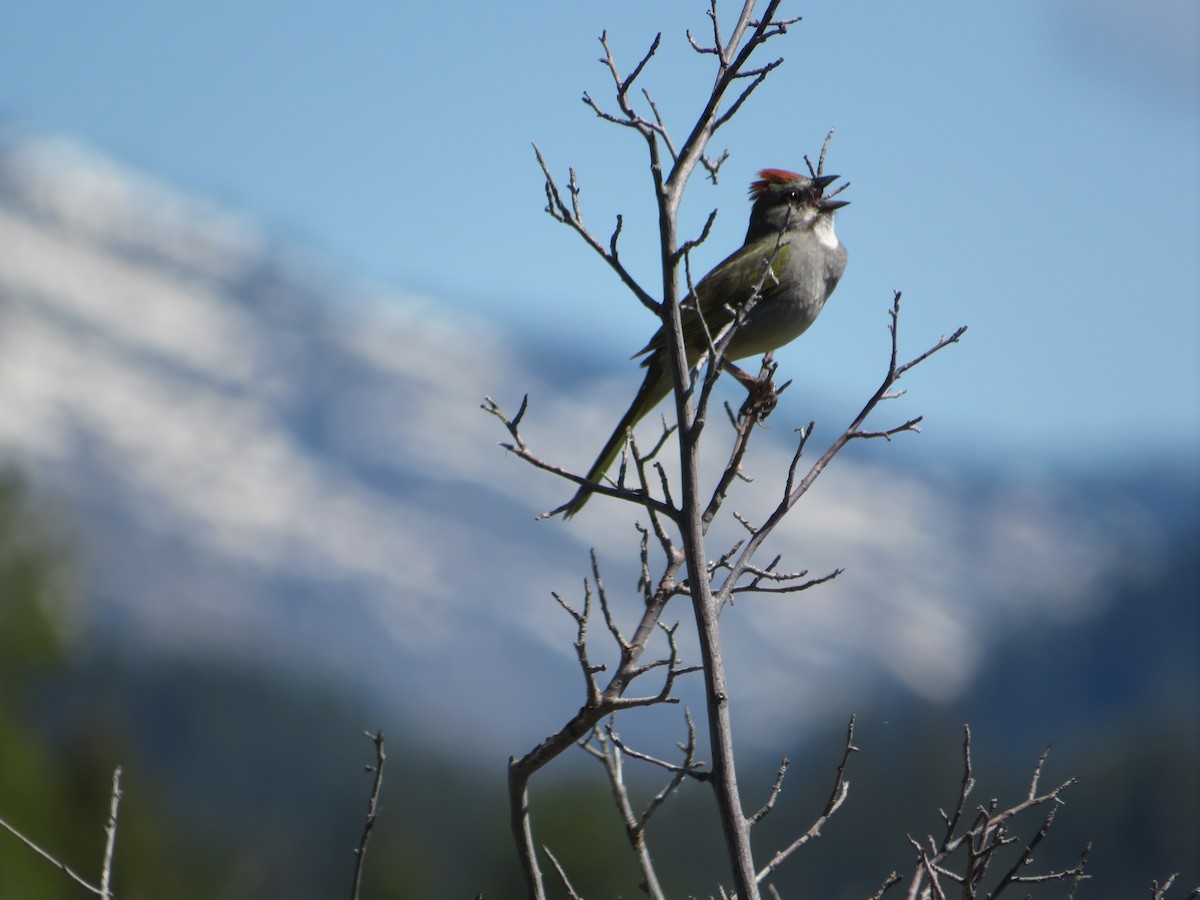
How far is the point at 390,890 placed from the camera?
3838cm

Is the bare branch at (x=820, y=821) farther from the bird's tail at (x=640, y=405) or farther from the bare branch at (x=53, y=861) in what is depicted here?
the bare branch at (x=53, y=861)

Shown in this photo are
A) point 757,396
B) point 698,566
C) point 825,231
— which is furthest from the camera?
point 825,231

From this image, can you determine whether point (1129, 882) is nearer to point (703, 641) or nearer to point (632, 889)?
point (632, 889)

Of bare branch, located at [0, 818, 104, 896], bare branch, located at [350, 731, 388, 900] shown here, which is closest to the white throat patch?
bare branch, located at [350, 731, 388, 900]

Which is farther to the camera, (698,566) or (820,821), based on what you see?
(820,821)

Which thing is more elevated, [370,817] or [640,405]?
[640,405]

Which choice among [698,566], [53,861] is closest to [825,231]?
[698,566]

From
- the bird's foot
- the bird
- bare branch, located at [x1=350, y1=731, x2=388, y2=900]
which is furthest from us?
the bird

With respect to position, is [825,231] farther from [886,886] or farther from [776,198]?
[886,886]

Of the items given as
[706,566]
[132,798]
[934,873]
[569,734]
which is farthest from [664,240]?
[132,798]

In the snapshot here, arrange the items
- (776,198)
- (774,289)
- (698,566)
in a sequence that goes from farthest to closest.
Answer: (776,198) → (774,289) → (698,566)

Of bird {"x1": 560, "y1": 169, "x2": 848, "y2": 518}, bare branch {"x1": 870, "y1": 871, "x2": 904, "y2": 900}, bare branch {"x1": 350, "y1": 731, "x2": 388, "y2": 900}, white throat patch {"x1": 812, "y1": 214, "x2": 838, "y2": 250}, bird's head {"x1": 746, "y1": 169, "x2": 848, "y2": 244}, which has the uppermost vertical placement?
bird's head {"x1": 746, "y1": 169, "x2": 848, "y2": 244}

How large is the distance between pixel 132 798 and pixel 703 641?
40.0 m

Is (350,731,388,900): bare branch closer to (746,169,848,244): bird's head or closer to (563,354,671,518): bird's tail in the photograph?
(563,354,671,518): bird's tail
